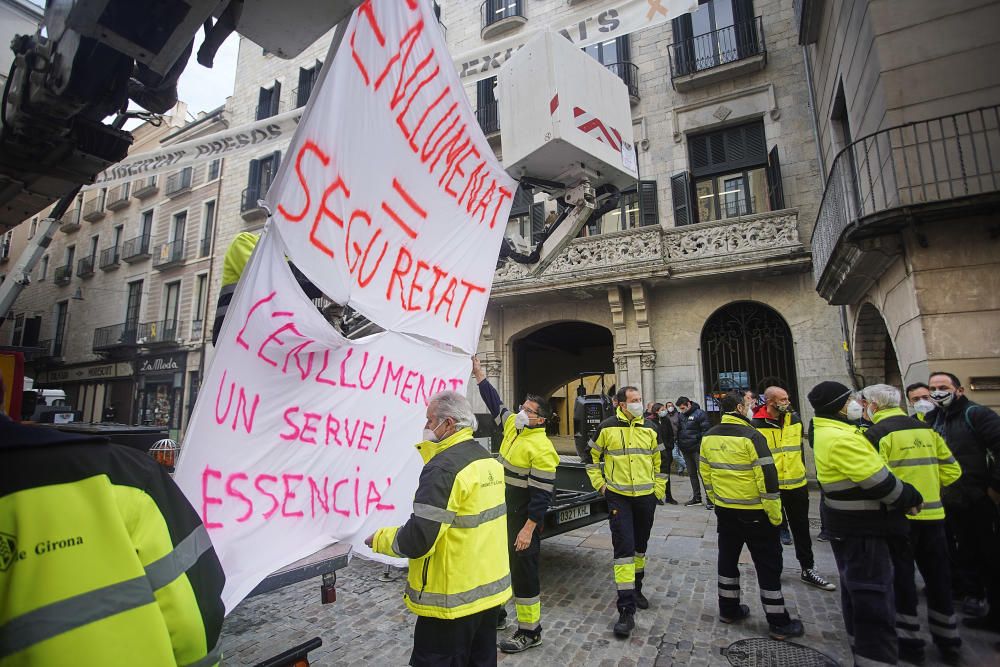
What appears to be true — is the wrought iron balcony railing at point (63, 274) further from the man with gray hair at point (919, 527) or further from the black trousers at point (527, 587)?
the man with gray hair at point (919, 527)

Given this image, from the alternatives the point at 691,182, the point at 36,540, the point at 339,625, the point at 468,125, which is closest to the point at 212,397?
the point at 36,540

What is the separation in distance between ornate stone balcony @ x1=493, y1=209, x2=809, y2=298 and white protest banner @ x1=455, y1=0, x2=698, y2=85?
7.58 meters

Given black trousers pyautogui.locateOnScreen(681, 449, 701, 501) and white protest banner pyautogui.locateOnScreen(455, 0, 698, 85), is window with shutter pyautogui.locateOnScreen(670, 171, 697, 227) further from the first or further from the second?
white protest banner pyautogui.locateOnScreen(455, 0, 698, 85)

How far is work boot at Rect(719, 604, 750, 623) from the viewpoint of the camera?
13.2 feet

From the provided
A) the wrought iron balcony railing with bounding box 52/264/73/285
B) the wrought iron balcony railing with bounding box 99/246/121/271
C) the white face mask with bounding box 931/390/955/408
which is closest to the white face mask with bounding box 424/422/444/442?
the white face mask with bounding box 931/390/955/408

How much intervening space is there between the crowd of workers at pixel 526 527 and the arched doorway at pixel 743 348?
718 centimetres

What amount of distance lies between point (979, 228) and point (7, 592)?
8.44 meters

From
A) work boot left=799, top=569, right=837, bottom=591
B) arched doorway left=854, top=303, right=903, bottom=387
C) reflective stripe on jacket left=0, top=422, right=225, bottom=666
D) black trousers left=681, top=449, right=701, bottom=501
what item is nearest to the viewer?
reflective stripe on jacket left=0, top=422, right=225, bottom=666

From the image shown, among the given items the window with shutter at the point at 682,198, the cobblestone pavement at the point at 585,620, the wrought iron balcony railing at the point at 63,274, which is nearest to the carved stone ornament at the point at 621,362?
the window with shutter at the point at 682,198

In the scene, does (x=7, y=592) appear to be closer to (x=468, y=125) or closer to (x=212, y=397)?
(x=212, y=397)

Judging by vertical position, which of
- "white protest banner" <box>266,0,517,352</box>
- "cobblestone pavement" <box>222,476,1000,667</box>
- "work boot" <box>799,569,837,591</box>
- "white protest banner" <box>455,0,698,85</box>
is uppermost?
"white protest banner" <box>455,0,698,85</box>

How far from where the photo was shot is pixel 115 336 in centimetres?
2614

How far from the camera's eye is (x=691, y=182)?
43.0ft

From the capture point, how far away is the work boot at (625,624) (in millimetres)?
3818
